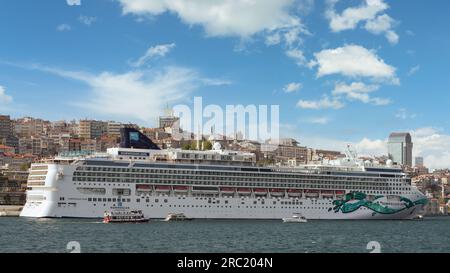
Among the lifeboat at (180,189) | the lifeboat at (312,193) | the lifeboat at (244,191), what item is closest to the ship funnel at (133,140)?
the lifeboat at (180,189)

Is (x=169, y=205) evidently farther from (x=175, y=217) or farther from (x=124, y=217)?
(x=124, y=217)

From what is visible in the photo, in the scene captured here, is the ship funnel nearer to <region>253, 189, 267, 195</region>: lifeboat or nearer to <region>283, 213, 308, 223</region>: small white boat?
<region>253, 189, 267, 195</region>: lifeboat

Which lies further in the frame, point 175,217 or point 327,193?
point 327,193

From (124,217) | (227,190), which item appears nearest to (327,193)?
(227,190)

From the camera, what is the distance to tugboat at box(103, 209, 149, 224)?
4694 cm

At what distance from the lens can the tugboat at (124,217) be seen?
46.9m

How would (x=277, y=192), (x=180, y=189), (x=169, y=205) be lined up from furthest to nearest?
1. (x=277, y=192)
2. (x=180, y=189)
3. (x=169, y=205)

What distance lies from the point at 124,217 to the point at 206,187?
35.5 ft

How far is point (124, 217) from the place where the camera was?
157ft

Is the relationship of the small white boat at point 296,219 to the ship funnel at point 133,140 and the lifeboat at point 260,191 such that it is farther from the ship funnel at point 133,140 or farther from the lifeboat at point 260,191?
the ship funnel at point 133,140

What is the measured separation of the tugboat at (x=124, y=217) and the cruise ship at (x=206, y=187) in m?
3.41

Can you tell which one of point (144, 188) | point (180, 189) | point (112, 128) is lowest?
point (180, 189)
